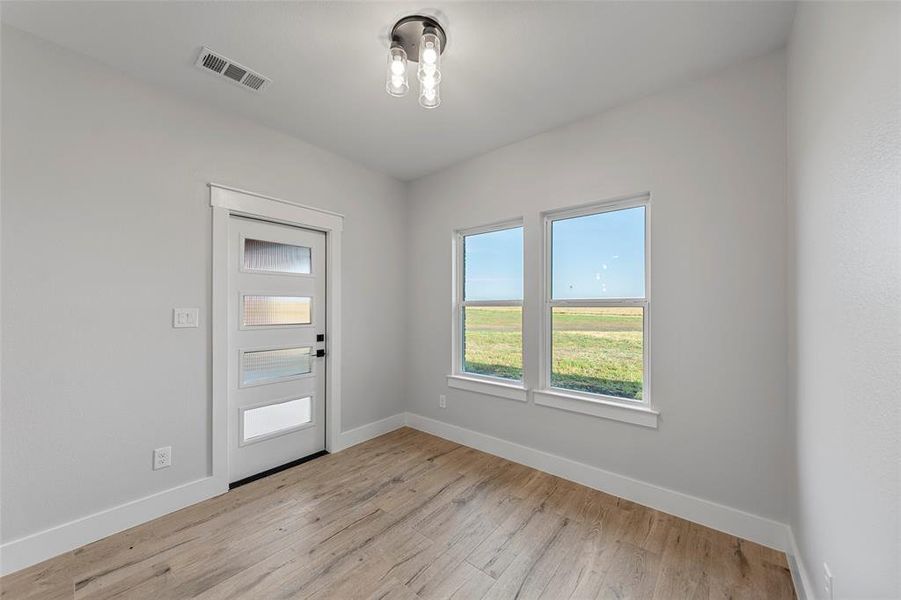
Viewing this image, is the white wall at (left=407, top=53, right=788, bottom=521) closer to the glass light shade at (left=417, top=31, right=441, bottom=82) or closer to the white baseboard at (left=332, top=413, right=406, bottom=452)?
the glass light shade at (left=417, top=31, right=441, bottom=82)

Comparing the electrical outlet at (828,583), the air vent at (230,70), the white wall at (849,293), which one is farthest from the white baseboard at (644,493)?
the air vent at (230,70)

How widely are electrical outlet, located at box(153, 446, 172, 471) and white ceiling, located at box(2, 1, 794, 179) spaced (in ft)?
7.75

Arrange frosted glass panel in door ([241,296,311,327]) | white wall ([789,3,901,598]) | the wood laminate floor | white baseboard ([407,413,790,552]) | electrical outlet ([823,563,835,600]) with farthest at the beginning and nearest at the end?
frosted glass panel in door ([241,296,311,327]), white baseboard ([407,413,790,552]), the wood laminate floor, electrical outlet ([823,563,835,600]), white wall ([789,3,901,598])

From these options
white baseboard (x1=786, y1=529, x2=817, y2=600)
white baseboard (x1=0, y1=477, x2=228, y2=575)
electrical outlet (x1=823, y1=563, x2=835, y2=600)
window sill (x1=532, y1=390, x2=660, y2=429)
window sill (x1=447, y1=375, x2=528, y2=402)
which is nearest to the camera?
electrical outlet (x1=823, y1=563, x2=835, y2=600)

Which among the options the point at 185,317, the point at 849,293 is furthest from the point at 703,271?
the point at 185,317

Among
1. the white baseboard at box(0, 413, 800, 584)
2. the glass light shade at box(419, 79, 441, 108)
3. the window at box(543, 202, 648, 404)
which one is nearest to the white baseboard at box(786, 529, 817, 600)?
the white baseboard at box(0, 413, 800, 584)

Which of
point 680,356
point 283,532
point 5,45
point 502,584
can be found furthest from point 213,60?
point 680,356

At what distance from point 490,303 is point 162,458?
2.68 metres

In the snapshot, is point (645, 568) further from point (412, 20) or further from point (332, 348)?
point (412, 20)

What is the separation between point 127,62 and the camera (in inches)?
81.2

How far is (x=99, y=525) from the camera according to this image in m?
2.01

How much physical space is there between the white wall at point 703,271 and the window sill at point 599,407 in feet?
0.22

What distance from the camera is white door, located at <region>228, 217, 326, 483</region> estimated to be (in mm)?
2709

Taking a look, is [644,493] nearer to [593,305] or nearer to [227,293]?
[593,305]
